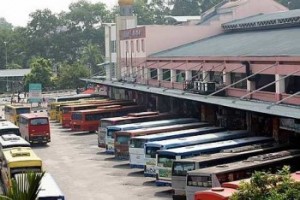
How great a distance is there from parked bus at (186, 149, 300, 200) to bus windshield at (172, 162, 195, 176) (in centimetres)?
127

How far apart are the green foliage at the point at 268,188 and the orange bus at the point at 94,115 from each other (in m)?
32.7

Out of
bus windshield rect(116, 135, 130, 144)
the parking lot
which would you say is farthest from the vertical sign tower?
bus windshield rect(116, 135, 130, 144)

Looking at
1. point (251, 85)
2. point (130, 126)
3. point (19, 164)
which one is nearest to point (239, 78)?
point (251, 85)

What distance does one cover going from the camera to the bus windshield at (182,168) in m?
24.8

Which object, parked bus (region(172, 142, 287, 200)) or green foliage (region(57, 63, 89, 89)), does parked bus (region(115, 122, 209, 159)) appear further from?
green foliage (region(57, 63, 89, 89))

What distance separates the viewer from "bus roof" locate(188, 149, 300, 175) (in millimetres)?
22938

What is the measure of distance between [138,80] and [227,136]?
3163cm

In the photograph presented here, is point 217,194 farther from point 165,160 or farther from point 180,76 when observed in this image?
point 180,76

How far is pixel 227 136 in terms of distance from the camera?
102ft

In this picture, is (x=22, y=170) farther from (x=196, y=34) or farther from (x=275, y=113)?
(x=196, y=34)

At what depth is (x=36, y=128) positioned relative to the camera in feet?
147

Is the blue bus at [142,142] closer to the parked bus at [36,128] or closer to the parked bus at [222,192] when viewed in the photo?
the parked bus at [222,192]

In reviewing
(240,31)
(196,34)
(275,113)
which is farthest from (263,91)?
(196,34)

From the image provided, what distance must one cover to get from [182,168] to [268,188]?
27.6 feet
